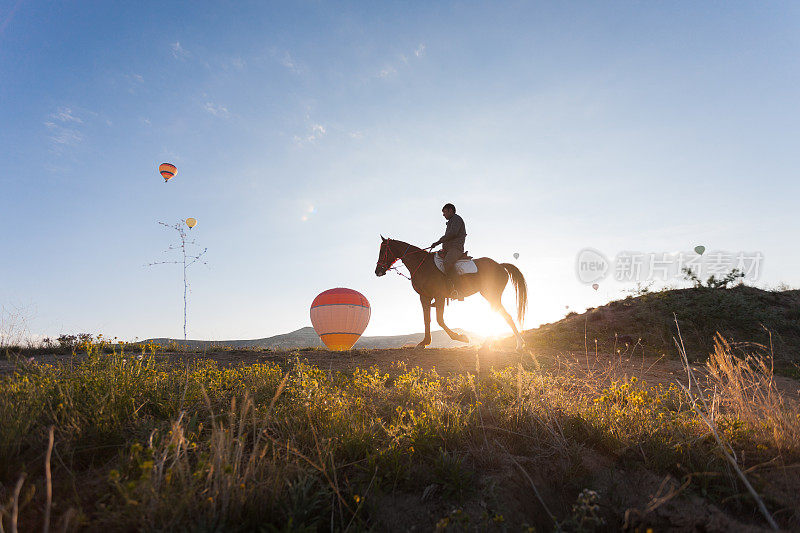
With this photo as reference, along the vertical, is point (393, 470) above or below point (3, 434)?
below

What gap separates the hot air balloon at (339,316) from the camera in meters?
19.7

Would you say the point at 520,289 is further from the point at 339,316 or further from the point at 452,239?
the point at 339,316

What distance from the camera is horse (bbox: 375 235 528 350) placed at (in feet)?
41.5

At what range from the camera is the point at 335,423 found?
381cm

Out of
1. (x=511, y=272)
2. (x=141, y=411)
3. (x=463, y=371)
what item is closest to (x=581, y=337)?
(x=511, y=272)

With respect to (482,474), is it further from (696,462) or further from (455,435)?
(696,462)

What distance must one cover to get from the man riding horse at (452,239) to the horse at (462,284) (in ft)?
1.77

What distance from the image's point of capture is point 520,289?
12.9m

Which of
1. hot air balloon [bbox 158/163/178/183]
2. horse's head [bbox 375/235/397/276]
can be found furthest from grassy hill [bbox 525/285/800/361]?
hot air balloon [bbox 158/163/178/183]

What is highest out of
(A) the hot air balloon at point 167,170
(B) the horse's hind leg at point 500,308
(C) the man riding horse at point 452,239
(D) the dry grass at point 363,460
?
(A) the hot air balloon at point 167,170

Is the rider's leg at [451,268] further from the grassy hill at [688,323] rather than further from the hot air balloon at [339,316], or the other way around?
the hot air balloon at [339,316]

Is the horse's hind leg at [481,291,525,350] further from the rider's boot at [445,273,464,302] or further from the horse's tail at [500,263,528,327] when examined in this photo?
the rider's boot at [445,273,464,302]

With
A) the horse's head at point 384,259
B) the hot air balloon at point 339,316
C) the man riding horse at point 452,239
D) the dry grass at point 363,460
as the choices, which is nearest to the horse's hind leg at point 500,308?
the man riding horse at point 452,239

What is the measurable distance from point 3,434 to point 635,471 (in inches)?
204
